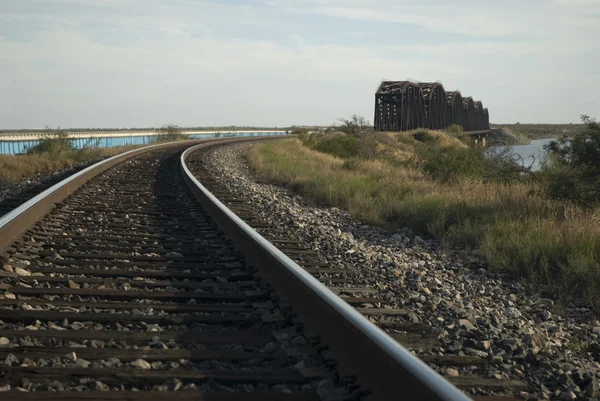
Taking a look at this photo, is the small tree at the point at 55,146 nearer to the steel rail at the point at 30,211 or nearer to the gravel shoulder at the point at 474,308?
the steel rail at the point at 30,211

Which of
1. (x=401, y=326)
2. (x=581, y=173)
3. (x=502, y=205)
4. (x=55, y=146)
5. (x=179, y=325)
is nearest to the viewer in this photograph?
(x=179, y=325)

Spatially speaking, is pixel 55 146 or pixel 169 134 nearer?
pixel 55 146

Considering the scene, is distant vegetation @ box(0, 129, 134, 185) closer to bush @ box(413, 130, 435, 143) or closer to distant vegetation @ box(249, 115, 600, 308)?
distant vegetation @ box(249, 115, 600, 308)

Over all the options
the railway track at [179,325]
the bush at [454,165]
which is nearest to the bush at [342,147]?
the bush at [454,165]

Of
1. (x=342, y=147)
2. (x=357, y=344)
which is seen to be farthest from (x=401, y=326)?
(x=342, y=147)

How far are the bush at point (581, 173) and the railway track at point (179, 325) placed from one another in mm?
6413

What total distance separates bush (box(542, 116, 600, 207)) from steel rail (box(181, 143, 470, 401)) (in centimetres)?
799

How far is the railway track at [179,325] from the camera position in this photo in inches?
143

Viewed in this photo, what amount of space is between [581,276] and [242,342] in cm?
460

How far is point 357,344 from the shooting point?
399cm

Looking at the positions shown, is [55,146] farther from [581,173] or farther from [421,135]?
[421,135]

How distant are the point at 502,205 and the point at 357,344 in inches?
361

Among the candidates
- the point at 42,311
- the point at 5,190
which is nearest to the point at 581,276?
the point at 42,311

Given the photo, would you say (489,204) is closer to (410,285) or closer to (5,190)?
(410,285)
